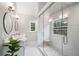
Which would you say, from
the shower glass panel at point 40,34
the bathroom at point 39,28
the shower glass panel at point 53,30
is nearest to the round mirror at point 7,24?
the bathroom at point 39,28

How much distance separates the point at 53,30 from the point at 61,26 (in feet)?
0.52

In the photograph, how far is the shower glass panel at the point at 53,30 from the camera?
7.73ft

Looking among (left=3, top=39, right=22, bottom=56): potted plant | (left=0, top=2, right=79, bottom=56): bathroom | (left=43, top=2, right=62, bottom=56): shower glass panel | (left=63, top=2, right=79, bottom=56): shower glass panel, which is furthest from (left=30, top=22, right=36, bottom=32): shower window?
(left=63, top=2, right=79, bottom=56): shower glass panel

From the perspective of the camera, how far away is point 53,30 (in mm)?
2404

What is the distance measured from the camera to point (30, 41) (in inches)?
90.7

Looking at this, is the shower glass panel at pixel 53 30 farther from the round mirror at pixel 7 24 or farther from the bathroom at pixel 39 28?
the round mirror at pixel 7 24

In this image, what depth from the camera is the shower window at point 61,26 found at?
2.34 metres

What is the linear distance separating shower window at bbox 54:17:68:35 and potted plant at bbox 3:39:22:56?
0.72 metres

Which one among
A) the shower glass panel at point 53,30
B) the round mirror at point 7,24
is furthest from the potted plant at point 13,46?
the shower glass panel at point 53,30

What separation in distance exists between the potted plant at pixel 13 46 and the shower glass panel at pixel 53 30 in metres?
0.47

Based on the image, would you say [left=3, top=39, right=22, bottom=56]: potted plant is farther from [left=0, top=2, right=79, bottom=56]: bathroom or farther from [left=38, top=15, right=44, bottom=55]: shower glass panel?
[left=38, top=15, right=44, bottom=55]: shower glass panel

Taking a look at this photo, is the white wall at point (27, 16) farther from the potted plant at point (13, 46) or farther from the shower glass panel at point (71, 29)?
the shower glass panel at point (71, 29)

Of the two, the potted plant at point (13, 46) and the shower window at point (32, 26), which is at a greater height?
the shower window at point (32, 26)

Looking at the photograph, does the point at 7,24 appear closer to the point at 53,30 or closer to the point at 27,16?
the point at 27,16
